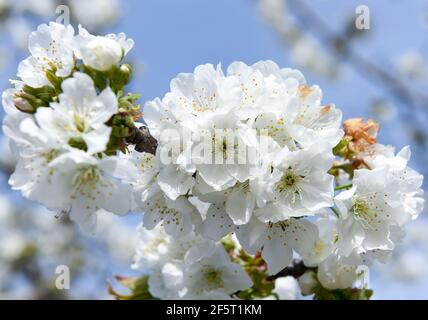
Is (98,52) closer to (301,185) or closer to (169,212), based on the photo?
(169,212)

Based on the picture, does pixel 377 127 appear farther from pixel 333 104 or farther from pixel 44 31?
pixel 44 31

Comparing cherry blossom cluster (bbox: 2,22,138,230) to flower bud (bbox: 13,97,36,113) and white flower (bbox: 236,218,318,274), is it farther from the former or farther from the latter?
white flower (bbox: 236,218,318,274)

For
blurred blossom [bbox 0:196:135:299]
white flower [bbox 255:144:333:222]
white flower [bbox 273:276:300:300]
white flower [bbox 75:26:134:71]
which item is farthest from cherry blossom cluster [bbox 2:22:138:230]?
blurred blossom [bbox 0:196:135:299]

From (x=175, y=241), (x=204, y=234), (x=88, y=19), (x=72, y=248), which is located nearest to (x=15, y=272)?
(x=72, y=248)

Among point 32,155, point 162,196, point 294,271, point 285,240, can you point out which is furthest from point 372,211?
point 32,155

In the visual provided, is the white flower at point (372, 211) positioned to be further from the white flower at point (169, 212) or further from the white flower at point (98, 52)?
the white flower at point (98, 52)
